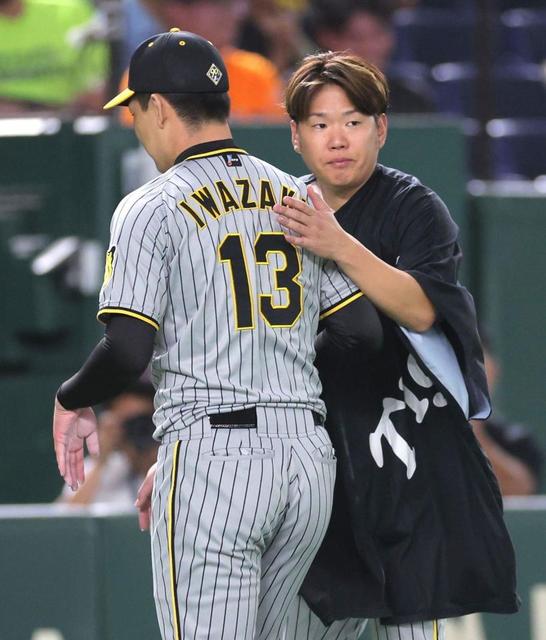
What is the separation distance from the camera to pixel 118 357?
2785 mm

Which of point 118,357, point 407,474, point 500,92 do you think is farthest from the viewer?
point 500,92

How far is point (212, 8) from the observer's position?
20.6ft

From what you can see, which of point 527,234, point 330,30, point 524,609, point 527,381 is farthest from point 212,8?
point 524,609

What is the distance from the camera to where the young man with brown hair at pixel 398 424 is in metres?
3.12

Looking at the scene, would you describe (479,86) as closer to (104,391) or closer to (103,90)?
(103,90)

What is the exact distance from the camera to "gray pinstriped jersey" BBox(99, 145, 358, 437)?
284cm

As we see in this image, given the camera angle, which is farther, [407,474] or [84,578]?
[84,578]

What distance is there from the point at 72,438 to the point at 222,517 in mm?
382

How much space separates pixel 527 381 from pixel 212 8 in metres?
2.18

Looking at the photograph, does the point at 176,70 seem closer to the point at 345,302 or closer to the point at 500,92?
the point at 345,302

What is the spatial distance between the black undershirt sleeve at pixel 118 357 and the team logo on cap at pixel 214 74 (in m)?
0.53

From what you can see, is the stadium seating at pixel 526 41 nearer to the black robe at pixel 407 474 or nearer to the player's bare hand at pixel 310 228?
the black robe at pixel 407 474

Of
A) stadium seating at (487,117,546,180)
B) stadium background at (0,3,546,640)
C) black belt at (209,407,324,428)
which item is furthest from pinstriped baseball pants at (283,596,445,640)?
stadium seating at (487,117,546,180)

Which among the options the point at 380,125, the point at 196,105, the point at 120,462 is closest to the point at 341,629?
the point at 380,125
